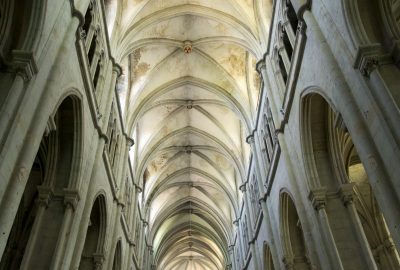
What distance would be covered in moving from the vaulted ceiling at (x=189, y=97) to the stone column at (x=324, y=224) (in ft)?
24.2

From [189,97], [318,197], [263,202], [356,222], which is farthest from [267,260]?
[189,97]

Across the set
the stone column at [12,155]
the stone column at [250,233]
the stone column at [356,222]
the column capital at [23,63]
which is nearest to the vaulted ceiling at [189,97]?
the stone column at [250,233]

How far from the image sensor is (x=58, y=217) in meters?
10.2

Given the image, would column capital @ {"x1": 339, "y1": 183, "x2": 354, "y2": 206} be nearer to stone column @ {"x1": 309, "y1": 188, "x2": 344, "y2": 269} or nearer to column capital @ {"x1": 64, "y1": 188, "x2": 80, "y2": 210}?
stone column @ {"x1": 309, "y1": 188, "x2": 344, "y2": 269}

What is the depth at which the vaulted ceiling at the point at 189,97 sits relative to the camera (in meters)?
17.5

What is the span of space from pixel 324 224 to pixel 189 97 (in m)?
14.8

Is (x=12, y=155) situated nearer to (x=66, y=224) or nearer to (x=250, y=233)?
(x=66, y=224)

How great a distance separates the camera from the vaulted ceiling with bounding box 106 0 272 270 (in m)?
17.5

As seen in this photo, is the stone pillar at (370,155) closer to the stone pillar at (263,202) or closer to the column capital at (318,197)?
the column capital at (318,197)

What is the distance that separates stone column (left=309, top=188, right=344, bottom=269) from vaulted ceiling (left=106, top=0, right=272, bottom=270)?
290 inches

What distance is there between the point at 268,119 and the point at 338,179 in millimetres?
5784

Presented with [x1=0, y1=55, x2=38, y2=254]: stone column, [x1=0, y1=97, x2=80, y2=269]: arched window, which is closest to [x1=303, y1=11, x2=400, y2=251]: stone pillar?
[x1=0, y1=55, x2=38, y2=254]: stone column

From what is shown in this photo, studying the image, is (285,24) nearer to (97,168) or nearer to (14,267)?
(97,168)

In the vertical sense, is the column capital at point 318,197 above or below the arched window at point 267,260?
below
